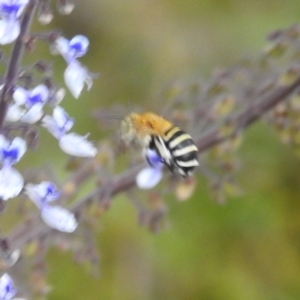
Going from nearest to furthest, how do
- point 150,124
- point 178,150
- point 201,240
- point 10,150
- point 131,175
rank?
point 10,150, point 178,150, point 150,124, point 131,175, point 201,240

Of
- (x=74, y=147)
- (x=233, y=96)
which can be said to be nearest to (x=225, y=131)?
(x=233, y=96)

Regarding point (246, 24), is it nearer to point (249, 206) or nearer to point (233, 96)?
point (249, 206)

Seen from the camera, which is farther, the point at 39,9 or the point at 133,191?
the point at 133,191

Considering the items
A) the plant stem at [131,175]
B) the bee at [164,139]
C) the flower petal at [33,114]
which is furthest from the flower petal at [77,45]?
the plant stem at [131,175]

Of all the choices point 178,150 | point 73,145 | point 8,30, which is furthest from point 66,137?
point 178,150

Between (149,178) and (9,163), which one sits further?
(149,178)

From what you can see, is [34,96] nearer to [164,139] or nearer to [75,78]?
[75,78]
